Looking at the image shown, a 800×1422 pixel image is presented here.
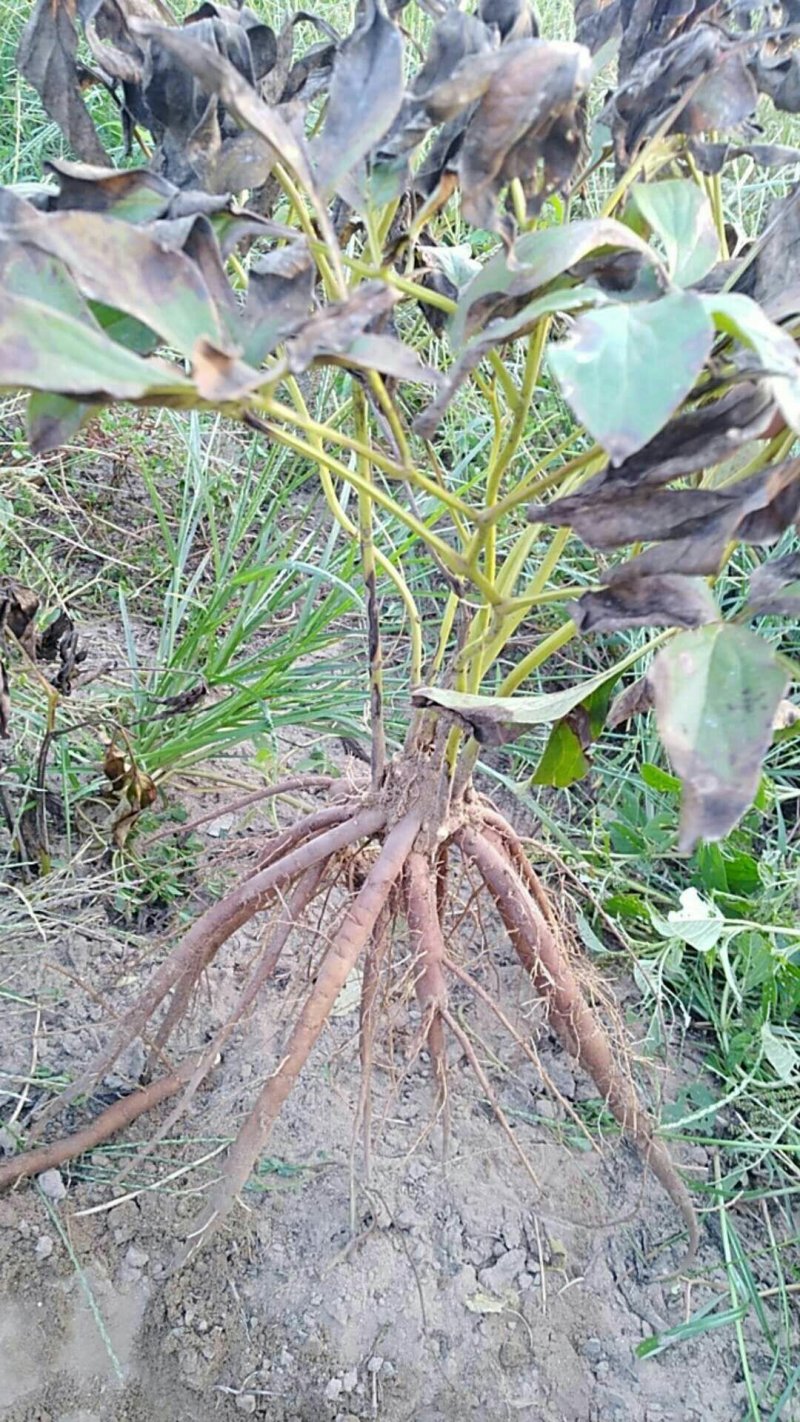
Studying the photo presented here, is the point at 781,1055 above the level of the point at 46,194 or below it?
below

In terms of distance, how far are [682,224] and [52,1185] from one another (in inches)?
36.2

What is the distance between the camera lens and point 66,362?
Result: 38cm

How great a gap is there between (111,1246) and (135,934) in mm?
336

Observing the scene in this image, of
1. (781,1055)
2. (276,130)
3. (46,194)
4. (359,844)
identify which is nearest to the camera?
(276,130)

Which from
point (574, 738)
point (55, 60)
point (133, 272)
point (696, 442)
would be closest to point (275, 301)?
point (133, 272)

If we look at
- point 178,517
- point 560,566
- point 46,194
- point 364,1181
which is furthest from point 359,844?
point 178,517

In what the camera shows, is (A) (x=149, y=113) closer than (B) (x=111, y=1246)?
Yes

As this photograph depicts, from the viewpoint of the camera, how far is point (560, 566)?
163 centimetres

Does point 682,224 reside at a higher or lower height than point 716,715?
higher

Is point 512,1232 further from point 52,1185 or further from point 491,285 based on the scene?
point 491,285

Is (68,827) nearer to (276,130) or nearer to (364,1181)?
(364,1181)

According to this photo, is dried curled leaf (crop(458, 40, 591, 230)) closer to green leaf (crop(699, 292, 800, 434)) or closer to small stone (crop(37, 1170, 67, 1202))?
green leaf (crop(699, 292, 800, 434))

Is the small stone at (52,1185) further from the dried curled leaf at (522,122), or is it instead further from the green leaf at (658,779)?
the dried curled leaf at (522,122)

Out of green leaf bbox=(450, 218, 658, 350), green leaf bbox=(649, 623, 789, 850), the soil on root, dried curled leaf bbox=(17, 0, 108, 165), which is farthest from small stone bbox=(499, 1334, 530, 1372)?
dried curled leaf bbox=(17, 0, 108, 165)
